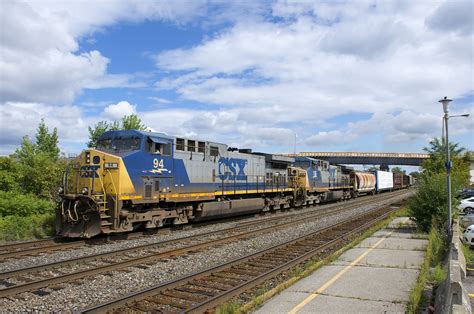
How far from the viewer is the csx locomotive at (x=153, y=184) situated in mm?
12680

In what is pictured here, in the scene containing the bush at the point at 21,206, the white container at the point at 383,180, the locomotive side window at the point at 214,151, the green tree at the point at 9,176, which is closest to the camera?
the bush at the point at 21,206

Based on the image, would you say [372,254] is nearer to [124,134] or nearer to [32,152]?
[124,134]

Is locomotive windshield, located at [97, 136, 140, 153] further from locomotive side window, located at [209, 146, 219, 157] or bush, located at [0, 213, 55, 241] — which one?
locomotive side window, located at [209, 146, 219, 157]

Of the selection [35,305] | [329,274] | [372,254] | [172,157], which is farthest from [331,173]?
[35,305]

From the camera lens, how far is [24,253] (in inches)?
415

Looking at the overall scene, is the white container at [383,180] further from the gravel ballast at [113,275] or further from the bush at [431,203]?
the gravel ballast at [113,275]

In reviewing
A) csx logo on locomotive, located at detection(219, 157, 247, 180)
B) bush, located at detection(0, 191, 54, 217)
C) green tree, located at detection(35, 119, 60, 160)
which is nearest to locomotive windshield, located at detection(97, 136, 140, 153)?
bush, located at detection(0, 191, 54, 217)

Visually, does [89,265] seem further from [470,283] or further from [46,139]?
[46,139]

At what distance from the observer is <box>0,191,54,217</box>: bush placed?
15.8 metres

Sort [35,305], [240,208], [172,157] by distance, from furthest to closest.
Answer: [240,208]
[172,157]
[35,305]

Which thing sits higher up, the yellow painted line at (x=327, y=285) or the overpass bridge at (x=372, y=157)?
the overpass bridge at (x=372, y=157)

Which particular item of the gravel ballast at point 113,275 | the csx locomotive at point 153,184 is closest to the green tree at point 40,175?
the csx locomotive at point 153,184

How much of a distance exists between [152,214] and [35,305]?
24.8ft

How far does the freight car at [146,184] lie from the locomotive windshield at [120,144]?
0.11ft
